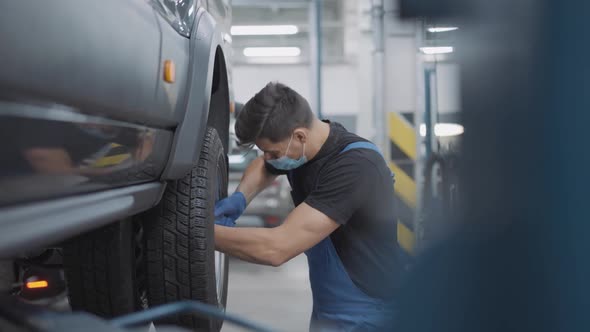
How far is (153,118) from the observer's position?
3.99 feet

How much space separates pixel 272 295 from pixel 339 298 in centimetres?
201

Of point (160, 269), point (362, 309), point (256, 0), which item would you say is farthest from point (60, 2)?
point (256, 0)

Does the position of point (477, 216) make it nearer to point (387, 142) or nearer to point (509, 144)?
point (509, 144)

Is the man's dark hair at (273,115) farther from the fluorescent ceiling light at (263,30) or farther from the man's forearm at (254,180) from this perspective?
the fluorescent ceiling light at (263,30)

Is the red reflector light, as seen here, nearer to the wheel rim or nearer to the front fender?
the wheel rim

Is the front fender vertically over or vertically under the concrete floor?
over

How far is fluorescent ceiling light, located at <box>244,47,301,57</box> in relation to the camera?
36.5 feet

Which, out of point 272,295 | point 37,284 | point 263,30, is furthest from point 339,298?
point 263,30

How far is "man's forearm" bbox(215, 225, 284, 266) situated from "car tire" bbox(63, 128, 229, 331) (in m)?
0.13

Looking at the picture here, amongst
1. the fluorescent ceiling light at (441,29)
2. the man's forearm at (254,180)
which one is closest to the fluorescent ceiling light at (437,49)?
the fluorescent ceiling light at (441,29)

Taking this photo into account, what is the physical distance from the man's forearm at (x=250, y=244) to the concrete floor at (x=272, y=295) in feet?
3.72

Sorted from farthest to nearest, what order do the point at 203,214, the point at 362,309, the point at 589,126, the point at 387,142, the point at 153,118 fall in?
the point at 387,142, the point at 362,309, the point at 203,214, the point at 153,118, the point at 589,126

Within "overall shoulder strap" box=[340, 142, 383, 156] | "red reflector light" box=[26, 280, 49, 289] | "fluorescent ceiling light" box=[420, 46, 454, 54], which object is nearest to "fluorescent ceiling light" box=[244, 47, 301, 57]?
"red reflector light" box=[26, 280, 49, 289]

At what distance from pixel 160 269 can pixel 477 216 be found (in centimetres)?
133
